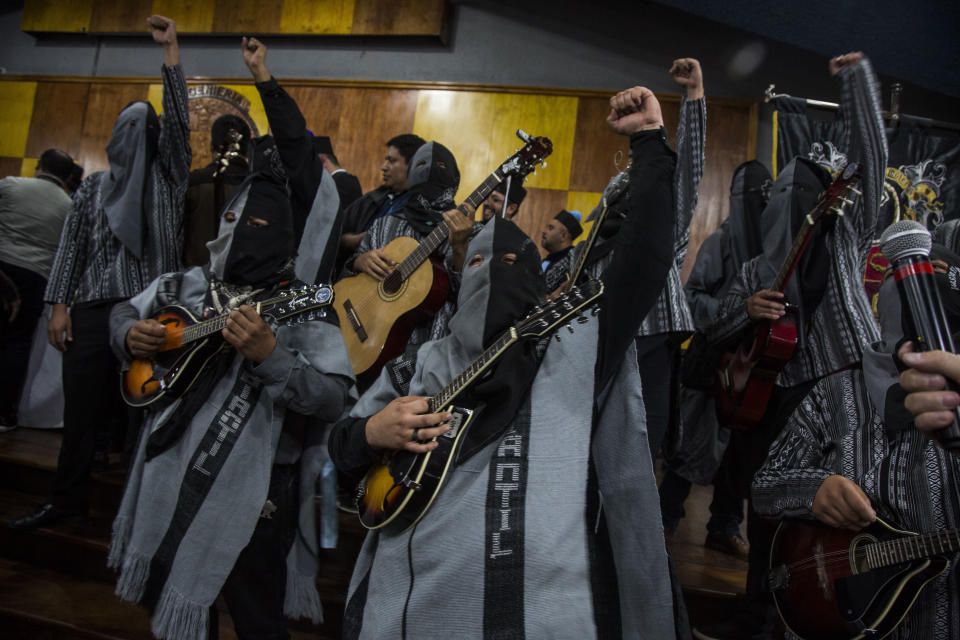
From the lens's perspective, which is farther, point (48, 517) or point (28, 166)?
point (28, 166)

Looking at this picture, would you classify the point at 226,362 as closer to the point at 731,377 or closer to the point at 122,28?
the point at 731,377

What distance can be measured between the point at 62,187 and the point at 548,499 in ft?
15.7

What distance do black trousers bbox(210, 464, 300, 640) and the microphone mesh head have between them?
1977 mm

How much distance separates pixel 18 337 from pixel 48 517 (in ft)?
6.76

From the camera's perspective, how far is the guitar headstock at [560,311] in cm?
149

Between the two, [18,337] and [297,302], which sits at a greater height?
[18,337]

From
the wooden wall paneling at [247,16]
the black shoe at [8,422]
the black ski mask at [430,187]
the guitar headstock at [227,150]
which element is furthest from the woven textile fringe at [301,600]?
the wooden wall paneling at [247,16]

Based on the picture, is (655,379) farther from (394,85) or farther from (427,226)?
(394,85)

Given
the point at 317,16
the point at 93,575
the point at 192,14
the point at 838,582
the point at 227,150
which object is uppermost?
the point at 192,14

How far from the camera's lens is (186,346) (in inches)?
91.3

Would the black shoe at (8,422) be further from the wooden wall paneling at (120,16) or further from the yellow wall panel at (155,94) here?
the wooden wall paneling at (120,16)

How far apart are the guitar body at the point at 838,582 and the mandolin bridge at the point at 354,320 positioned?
1.99m

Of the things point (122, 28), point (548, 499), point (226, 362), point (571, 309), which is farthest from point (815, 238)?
point (122, 28)

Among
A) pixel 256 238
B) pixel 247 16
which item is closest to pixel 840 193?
pixel 256 238
